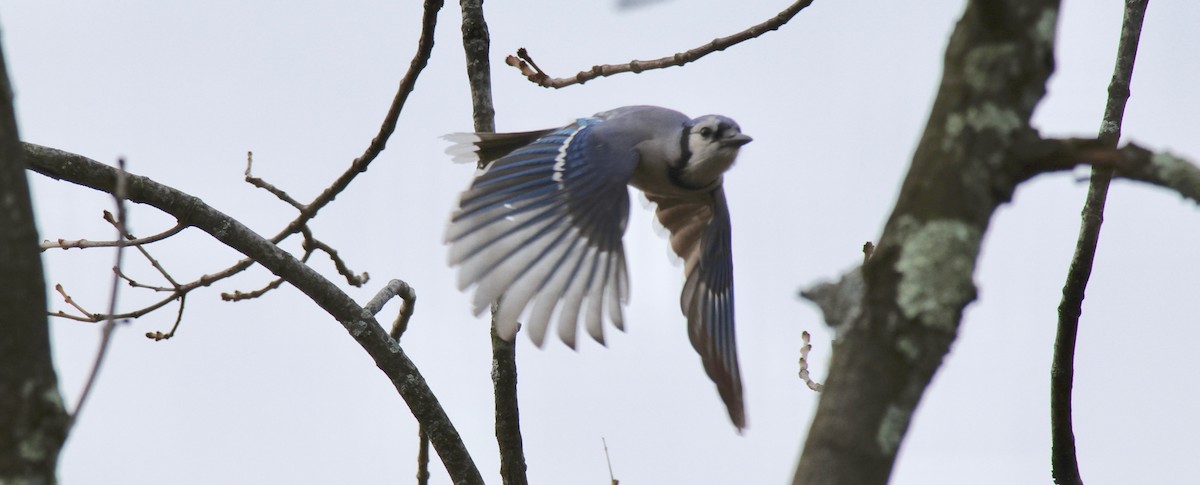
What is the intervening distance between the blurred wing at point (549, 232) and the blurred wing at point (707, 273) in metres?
0.26

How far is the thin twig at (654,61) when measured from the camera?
2.88m

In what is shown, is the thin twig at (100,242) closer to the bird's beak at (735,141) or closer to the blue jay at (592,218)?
the blue jay at (592,218)

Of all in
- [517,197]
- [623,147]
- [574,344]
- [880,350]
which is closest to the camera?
[880,350]

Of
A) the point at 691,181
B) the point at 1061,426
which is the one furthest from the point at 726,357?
the point at 1061,426

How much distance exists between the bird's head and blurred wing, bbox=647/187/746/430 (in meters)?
0.20

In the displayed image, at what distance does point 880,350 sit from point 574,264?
2.17 meters

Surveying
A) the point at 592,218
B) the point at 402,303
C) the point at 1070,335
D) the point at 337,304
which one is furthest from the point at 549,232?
the point at 1070,335

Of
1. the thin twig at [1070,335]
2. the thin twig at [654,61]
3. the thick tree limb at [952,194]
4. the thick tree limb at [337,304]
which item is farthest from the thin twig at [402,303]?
the thick tree limb at [952,194]

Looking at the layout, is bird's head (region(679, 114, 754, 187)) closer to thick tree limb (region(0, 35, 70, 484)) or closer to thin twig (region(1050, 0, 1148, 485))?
thin twig (region(1050, 0, 1148, 485))

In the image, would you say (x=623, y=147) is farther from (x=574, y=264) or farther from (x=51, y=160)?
(x=51, y=160)

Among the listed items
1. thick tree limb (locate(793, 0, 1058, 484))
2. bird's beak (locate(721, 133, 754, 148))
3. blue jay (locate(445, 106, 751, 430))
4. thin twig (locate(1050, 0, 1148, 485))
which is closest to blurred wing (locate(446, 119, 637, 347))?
blue jay (locate(445, 106, 751, 430))

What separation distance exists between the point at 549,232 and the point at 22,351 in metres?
2.35

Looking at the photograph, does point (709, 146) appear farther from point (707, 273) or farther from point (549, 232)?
point (549, 232)

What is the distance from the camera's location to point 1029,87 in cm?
125
